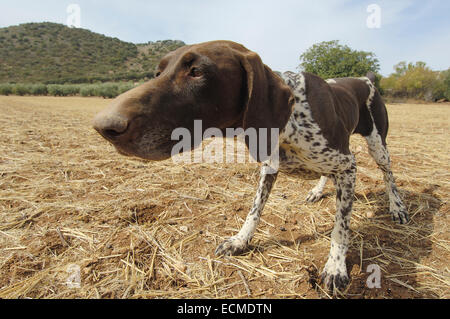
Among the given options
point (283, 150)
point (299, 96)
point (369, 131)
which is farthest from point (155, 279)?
point (369, 131)

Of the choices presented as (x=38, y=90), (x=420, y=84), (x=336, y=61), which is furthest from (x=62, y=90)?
(x=420, y=84)

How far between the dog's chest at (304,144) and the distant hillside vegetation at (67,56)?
169 feet

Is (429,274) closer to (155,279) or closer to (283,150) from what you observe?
(283,150)

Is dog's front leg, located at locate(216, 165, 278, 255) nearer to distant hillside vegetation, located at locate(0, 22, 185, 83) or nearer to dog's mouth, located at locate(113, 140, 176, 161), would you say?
dog's mouth, located at locate(113, 140, 176, 161)

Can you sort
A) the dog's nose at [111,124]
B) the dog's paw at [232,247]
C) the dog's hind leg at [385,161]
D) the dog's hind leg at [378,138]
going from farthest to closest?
the dog's hind leg at [378,138] → the dog's hind leg at [385,161] → the dog's paw at [232,247] → the dog's nose at [111,124]

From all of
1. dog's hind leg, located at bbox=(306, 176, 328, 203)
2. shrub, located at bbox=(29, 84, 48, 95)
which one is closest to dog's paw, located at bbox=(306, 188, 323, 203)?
dog's hind leg, located at bbox=(306, 176, 328, 203)

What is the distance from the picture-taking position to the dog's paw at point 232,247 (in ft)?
7.09

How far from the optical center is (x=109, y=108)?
4.15 ft

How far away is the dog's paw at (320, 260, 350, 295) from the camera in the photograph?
1833mm

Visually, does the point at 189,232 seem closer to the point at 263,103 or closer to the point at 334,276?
the point at 334,276

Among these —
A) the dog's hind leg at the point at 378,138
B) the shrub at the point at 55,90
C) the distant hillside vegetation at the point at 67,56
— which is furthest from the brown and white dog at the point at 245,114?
the distant hillside vegetation at the point at 67,56

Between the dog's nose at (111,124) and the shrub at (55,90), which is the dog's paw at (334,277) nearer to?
the dog's nose at (111,124)

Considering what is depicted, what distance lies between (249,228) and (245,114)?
1.20 metres

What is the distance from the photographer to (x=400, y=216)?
2824 millimetres
